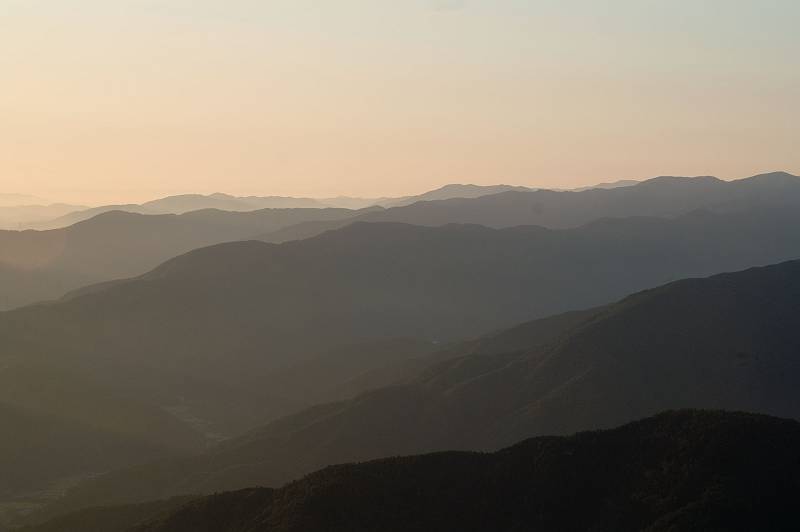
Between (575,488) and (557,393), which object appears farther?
(557,393)

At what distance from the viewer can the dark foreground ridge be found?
110 ft

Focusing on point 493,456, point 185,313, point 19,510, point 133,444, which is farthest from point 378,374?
point 493,456

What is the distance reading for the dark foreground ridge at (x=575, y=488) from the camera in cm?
3366

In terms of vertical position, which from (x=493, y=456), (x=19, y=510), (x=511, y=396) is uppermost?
(x=493, y=456)

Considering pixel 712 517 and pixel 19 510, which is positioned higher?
pixel 712 517

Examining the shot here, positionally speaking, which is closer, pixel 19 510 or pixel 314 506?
pixel 314 506

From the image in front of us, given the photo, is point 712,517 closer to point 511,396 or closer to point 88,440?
point 511,396

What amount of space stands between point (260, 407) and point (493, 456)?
278 feet

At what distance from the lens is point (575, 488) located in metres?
36.9

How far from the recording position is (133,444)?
103 meters

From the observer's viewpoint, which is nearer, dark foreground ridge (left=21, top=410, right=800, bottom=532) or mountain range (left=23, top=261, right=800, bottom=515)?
dark foreground ridge (left=21, top=410, right=800, bottom=532)

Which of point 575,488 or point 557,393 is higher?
point 575,488

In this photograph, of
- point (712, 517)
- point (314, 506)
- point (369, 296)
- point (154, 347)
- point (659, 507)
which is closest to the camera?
point (712, 517)

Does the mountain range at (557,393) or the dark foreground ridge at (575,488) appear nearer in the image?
the dark foreground ridge at (575,488)
